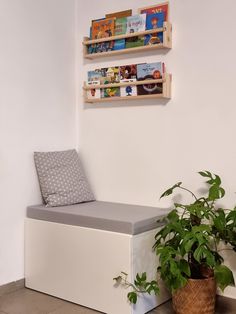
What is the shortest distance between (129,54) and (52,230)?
134cm

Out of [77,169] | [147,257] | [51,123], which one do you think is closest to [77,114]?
[51,123]

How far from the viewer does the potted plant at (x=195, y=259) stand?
2.16 metres

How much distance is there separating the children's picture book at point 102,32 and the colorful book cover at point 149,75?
34 centimetres

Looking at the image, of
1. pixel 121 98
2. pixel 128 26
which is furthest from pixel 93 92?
pixel 128 26

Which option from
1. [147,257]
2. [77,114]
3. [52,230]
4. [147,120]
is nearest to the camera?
[147,257]

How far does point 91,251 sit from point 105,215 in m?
0.23

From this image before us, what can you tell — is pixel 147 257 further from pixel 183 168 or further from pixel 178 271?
pixel 183 168

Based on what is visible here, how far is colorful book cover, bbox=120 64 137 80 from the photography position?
2.81 m

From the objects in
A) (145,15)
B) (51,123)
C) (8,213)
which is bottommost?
(8,213)

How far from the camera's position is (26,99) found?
9.25ft

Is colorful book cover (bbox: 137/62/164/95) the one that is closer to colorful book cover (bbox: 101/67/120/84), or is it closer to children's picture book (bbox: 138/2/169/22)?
colorful book cover (bbox: 101/67/120/84)

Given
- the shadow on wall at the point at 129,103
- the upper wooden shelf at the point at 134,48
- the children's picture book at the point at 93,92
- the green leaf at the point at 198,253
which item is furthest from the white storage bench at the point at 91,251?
the upper wooden shelf at the point at 134,48

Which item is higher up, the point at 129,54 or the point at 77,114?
the point at 129,54

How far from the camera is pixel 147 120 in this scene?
9.31ft
